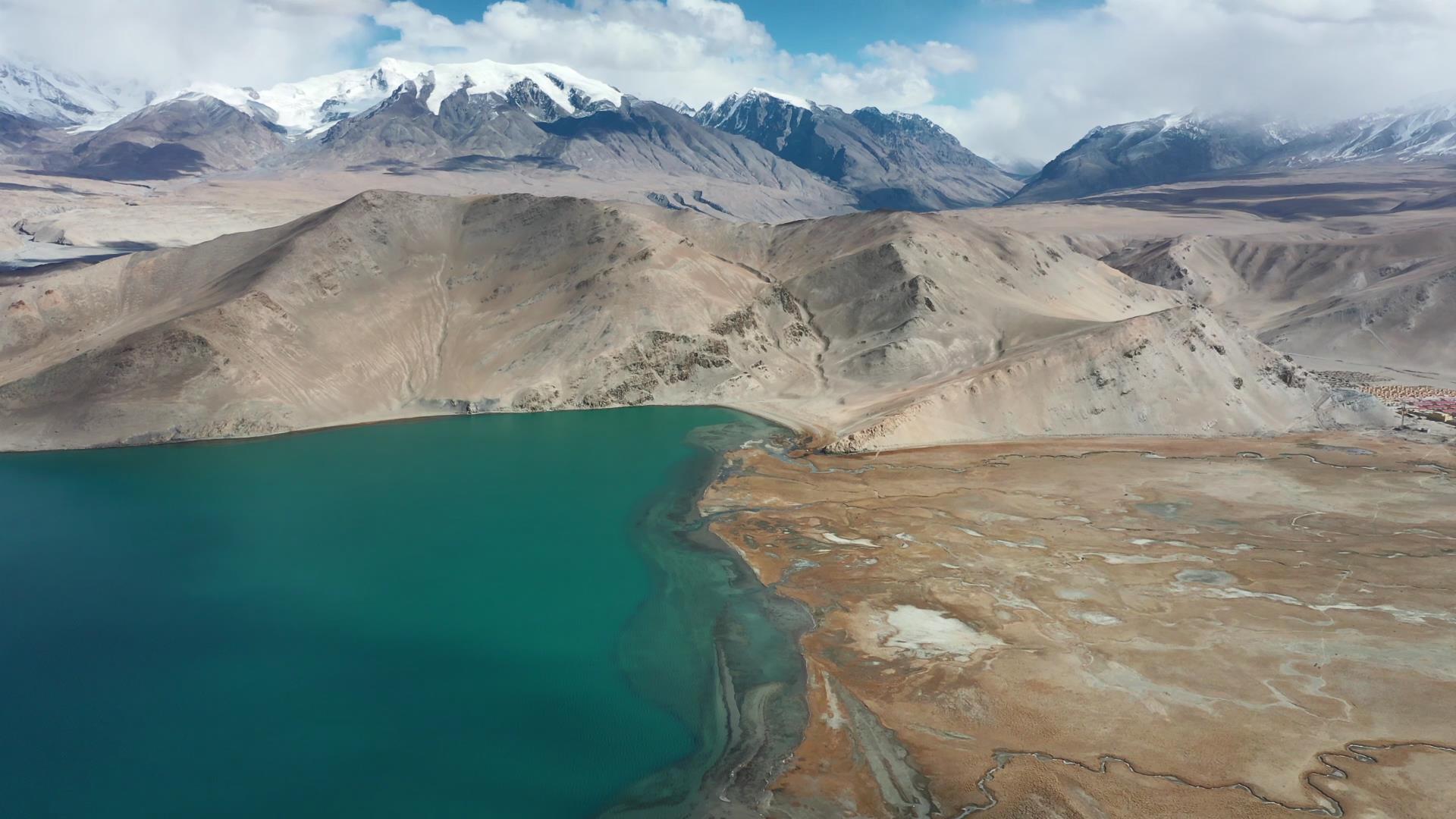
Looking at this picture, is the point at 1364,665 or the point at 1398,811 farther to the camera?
the point at 1364,665

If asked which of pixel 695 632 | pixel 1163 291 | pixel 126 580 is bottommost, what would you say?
pixel 695 632

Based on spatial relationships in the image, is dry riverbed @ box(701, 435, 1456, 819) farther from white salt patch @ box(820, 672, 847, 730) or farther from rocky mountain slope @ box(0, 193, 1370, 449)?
rocky mountain slope @ box(0, 193, 1370, 449)

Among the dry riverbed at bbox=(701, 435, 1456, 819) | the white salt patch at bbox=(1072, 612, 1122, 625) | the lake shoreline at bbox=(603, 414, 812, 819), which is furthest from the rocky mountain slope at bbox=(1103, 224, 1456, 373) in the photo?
the lake shoreline at bbox=(603, 414, 812, 819)

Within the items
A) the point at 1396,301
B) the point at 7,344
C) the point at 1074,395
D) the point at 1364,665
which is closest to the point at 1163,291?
the point at 1396,301

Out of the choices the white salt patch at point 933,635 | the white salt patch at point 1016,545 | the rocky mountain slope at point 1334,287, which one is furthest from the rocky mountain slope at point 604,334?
the rocky mountain slope at point 1334,287

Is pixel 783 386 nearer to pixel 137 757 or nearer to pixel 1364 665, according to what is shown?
pixel 1364 665

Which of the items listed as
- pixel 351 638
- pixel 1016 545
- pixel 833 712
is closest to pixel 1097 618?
pixel 1016 545

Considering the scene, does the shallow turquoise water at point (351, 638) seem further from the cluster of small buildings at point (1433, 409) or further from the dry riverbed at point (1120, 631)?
the cluster of small buildings at point (1433, 409)
